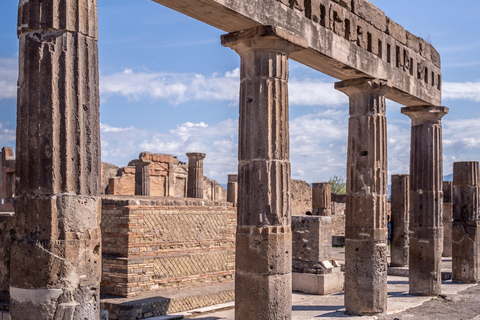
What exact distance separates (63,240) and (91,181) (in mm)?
465

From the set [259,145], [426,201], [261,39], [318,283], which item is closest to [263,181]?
[259,145]

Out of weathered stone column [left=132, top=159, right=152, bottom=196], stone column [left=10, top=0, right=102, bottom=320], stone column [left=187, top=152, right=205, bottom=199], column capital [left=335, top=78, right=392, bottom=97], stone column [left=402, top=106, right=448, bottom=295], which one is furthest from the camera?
weathered stone column [left=132, top=159, right=152, bottom=196]

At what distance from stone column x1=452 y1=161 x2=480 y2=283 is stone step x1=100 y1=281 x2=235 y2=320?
19.2 feet

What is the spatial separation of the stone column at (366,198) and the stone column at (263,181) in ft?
7.94

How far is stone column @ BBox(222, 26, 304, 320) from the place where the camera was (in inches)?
228

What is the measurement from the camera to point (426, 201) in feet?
33.8

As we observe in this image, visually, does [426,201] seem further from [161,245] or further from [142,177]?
[142,177]

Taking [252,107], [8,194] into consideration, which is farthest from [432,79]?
[8,194]

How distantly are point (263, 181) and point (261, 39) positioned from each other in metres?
1.56

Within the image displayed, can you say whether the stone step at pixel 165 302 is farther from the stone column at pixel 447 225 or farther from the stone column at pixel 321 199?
the stone column at pixel 447 225

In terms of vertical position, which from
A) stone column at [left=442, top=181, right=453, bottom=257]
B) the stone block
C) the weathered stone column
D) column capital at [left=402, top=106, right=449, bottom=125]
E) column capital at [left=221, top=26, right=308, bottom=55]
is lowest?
the stone block

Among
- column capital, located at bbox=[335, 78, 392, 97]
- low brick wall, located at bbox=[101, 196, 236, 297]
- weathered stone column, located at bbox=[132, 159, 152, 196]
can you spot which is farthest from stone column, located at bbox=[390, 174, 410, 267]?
weathered stone column, located at bbox=[132, 159, 152, 196]

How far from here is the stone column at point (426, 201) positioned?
10109mm

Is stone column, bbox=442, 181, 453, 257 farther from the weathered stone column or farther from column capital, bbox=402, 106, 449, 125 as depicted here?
the weathered stone column
